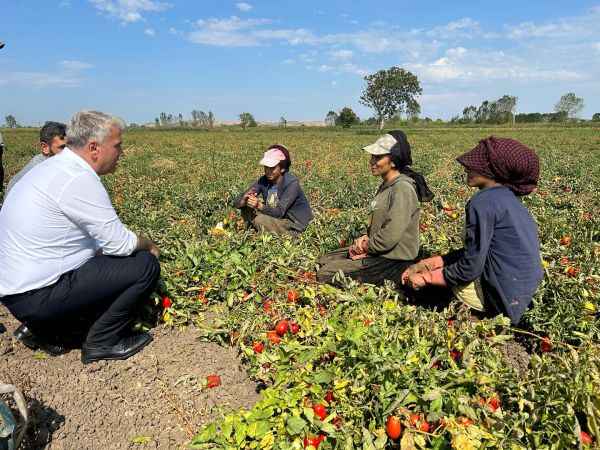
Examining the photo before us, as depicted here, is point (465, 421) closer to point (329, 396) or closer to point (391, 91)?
point (329, 396)

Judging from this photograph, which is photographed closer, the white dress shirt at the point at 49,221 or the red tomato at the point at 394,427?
the red tomato at the point at 394,427

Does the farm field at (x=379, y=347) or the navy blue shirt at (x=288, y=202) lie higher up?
the navy blue shirt at (x=288, y=202)

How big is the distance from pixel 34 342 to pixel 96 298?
0.82 meters

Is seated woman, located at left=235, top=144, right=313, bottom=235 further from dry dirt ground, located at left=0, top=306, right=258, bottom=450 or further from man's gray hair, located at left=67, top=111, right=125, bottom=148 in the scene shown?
man's gray hair, located at left=67, top=111, right=125, bottom=148

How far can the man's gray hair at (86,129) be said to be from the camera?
2727 mm

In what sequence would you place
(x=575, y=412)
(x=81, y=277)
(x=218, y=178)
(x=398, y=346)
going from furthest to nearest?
(x=218, y=178) < (x=81, y=277) < (x=398, y=346) < (x=575, y=412)

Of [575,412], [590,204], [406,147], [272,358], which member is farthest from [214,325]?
[590,204]

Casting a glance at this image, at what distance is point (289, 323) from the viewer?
2986 millimetres

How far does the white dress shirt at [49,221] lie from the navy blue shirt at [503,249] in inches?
92.5

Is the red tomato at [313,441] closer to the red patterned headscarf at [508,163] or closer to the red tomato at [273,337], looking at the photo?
the red tomato at [273,337]

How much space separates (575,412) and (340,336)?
3.79ft

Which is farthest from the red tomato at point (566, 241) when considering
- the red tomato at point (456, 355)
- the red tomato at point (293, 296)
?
the red tomato at point (293, 296)

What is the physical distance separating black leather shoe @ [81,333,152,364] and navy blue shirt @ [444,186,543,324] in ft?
7.64

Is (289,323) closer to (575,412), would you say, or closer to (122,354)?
(122,354)
